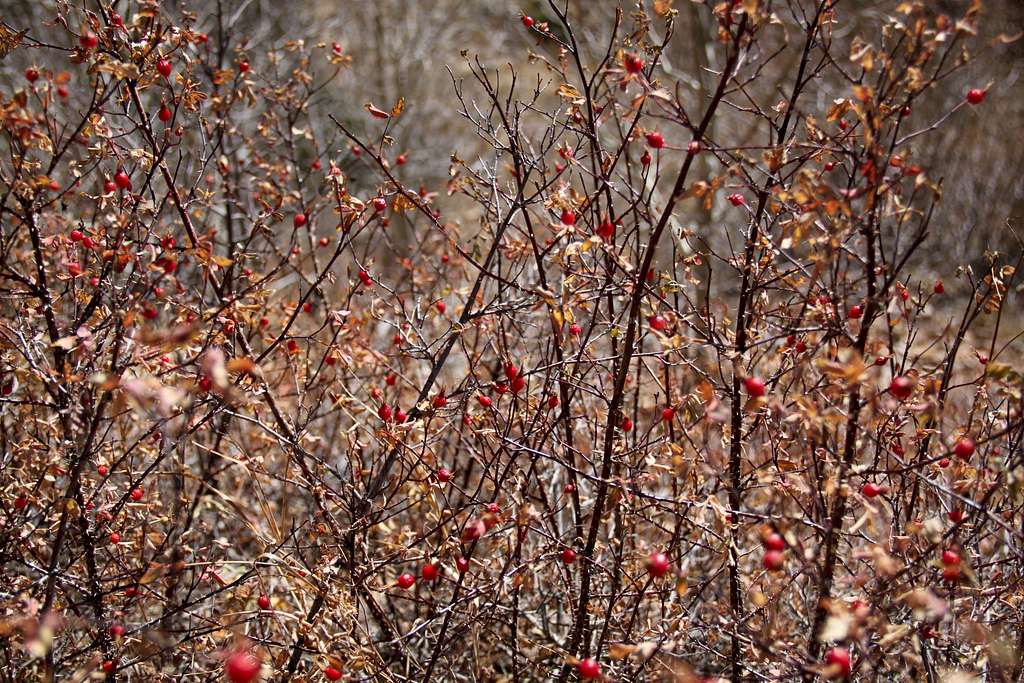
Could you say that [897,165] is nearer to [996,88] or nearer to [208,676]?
[208,676]

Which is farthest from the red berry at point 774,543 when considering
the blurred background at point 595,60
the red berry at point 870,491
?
the blurred background at point 595,60

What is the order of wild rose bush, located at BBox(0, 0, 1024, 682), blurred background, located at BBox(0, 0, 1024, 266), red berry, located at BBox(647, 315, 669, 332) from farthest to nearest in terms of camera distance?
blurred background, located at BBox(0, 0, 1024, 266) → red berry, located at BBox(647, 315, 669, 332) → wild rose bush, located at BBox(0, 0, 1024, 682)

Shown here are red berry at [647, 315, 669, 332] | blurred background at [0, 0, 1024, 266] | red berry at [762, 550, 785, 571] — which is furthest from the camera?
blurred background at [0, 0, 1024, 266]

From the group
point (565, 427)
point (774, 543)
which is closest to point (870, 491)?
point (774, 543)

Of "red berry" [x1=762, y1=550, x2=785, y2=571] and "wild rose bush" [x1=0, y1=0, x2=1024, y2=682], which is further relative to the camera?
"wild rose bush" [x1=0, y1=0, x2=1024, y2=682]

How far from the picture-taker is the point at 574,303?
1.89 meters

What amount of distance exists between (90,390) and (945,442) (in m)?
2.11

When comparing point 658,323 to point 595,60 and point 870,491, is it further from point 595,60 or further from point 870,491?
point 595,60

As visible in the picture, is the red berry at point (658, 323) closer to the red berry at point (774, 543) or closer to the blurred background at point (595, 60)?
the red berry at point (774, 543)

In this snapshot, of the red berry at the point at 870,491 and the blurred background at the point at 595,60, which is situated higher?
the blurred background at the point at 595,60

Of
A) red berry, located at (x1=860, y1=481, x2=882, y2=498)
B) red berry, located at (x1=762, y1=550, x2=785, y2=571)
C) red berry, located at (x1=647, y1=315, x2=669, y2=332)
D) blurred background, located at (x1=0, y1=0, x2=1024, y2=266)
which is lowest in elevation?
red berry, located at (x1=762, y1=550, x2=785, y2=571)

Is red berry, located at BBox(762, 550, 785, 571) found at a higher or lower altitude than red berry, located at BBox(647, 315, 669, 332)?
lower

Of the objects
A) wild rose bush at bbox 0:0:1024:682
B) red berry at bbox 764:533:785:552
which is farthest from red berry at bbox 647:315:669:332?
red berry at bbox 764:533:785:552

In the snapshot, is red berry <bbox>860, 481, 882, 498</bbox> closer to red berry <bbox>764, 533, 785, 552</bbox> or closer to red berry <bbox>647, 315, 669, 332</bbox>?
red berry <bbox>764, 533, 785, 552</bbox>
